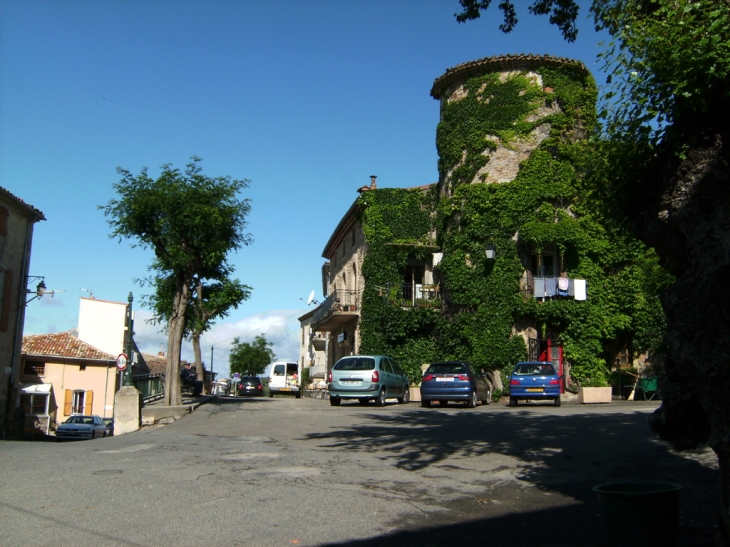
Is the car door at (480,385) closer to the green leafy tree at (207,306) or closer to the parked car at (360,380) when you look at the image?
the parked car at (360,380)

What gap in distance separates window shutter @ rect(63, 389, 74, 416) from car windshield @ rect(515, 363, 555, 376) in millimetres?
28422

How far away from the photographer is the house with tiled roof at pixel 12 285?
25438 millimetres

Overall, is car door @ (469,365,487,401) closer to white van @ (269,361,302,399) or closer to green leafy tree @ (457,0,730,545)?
→ green leafy tree @ (457,0,730,545)

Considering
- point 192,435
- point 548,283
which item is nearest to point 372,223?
point 548,283

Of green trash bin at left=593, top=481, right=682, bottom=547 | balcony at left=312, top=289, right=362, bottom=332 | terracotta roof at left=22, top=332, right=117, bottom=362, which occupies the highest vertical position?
balcony at left=312, top=289, right=362, bottom=332

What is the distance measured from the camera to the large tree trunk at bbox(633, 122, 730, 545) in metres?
4.79

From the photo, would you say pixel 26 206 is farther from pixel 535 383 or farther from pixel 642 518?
pixel 642 518

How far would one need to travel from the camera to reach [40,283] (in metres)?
27.0

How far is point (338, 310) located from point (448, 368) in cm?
1294

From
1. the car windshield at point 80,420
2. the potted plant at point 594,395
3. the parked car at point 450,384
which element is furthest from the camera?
the car windshield at point 80,420

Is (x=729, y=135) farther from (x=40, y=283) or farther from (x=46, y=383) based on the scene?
(x=46, y=383)

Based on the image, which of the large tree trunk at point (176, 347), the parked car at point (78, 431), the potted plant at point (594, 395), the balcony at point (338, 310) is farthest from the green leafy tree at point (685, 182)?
the parked car at point (78, 431)

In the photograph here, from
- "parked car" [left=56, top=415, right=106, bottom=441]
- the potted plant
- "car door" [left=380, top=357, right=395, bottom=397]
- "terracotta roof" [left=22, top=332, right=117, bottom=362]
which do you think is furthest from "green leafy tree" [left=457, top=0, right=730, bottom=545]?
"terracotta roof" [left=22, top=332, right=117, bottom=362]

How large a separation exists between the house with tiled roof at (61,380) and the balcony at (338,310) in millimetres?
13410
